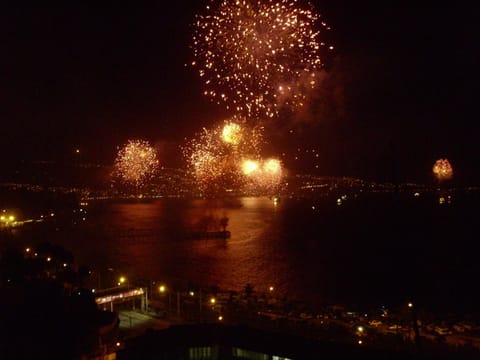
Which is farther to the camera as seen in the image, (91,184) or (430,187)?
(430,187)

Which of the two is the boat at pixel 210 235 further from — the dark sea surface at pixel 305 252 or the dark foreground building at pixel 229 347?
the dark foreground building at pixel 229 347

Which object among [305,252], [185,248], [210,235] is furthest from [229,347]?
[210,235]

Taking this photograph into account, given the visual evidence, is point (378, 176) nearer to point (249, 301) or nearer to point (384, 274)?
point (384, 274)

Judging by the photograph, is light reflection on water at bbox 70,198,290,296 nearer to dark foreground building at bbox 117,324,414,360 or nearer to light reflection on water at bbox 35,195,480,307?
light reflection on water at bbox 35,195,480,307

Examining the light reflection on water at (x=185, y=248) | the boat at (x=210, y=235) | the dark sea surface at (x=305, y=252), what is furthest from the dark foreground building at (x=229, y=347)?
the boat at (x=210, y=235)

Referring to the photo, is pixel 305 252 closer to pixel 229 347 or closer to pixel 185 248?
pixel 185 248

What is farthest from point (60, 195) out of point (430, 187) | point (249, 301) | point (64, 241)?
point (430, 187)
